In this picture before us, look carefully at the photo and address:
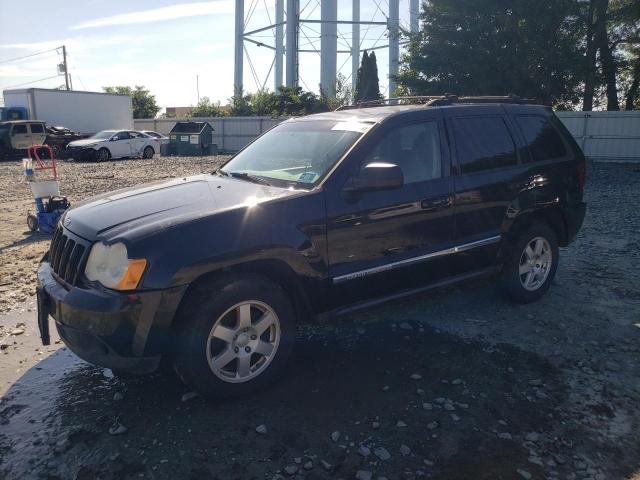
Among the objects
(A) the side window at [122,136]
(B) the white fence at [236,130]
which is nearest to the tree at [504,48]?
(B) the white fence at [236,130]

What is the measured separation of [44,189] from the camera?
8430 millimetres

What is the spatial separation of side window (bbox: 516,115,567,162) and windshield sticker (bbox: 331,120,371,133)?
1799 mm

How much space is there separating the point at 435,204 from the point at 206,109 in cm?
4300

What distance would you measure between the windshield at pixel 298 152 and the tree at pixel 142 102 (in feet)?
148

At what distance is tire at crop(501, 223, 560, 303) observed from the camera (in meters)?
4.90

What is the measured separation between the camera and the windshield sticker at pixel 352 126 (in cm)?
401

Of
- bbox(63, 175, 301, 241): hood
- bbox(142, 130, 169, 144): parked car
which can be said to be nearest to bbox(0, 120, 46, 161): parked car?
bbox(142, 130, 169, 144): parked car

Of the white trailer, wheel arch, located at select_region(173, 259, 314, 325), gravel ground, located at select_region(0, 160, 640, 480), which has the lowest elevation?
gravel ground, located at select_region(0, 160, 640, 480)

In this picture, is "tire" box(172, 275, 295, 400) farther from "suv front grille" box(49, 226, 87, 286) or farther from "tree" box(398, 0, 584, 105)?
"tree" box(398, 0, 584, 105)

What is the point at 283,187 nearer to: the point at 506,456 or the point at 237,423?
the point at 237,423

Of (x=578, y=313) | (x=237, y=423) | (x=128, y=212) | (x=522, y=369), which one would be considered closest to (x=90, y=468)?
(x=237, y=423)

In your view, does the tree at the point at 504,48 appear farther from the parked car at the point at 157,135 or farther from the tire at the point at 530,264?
the tire at the point at 530,264

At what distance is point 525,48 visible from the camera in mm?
19688

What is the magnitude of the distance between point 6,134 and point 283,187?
80.9ft
